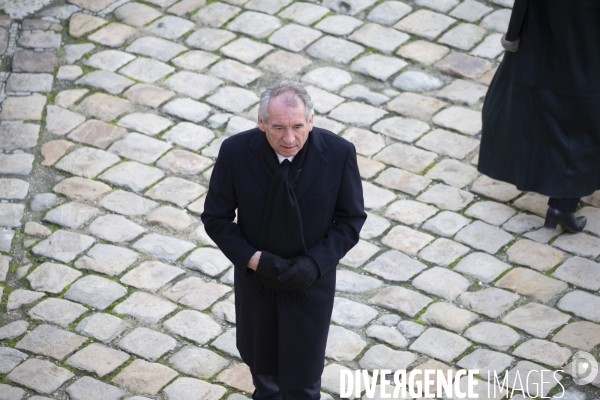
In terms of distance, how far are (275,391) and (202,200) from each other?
1926 mm

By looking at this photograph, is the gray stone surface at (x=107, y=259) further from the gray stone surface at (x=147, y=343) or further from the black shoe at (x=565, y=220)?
the black shoe at (x=565, y=220)

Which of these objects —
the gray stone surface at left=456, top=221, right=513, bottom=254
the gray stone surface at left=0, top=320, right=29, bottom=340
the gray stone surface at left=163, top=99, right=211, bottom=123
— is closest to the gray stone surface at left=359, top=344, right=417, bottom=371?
the gray stone surface at left=456, top=221, right=513, bottom=254

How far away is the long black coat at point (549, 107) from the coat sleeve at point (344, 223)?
7.01ft

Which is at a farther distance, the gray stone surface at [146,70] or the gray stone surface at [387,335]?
the gray stone surface at [146,70]

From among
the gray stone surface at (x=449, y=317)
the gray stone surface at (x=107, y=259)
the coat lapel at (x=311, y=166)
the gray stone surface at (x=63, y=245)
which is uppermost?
the coat lapel at (x=311, y=166)

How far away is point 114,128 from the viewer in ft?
21.2

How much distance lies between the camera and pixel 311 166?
3.77m

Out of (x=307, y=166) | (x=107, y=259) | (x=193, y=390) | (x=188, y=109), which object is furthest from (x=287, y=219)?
(x=188, y=109)

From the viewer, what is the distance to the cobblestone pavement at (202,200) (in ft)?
15.8

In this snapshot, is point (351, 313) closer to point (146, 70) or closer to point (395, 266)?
point (395, 266)

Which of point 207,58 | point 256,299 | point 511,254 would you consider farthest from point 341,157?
point 207,58

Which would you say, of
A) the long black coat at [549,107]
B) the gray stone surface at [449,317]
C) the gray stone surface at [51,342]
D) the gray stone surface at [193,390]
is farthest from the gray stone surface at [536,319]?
the gray stone surface at [51,342]

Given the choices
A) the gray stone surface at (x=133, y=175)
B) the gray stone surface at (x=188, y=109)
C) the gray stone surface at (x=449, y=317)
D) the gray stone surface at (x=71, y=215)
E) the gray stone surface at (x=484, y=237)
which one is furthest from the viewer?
the gray stone surface at (x=188, y=109)

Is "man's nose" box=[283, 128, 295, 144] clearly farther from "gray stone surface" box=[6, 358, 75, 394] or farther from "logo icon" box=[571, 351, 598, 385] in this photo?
"logo icon" box=[571, 351, 598, 385]
